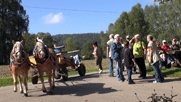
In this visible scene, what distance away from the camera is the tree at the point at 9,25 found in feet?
120

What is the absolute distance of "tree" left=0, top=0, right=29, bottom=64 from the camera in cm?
3659

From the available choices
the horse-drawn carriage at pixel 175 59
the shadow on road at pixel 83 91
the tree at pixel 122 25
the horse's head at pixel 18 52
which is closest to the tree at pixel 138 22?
the tree at pixel 122 25

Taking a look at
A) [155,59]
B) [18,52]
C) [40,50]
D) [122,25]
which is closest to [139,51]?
[155,59]

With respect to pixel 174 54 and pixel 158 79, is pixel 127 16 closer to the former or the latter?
pixel 174 54

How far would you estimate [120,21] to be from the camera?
55.9 m

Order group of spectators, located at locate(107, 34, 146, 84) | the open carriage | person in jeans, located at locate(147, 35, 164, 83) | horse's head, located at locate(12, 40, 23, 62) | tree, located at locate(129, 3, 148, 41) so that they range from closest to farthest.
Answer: horse's head, located at locate(12, 40, 23, 62) < person in jeans, located at locate(147, 35, 164, 83) < group of spectators, located at locate(107, 34, 146, 84) < the open carriage < tree, located at locate(129, 3, 148, 41)

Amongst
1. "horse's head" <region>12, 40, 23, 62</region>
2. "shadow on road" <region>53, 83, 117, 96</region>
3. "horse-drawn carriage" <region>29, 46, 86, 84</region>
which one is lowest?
"shadow on road" <region>53, 83, 117, 96</region>

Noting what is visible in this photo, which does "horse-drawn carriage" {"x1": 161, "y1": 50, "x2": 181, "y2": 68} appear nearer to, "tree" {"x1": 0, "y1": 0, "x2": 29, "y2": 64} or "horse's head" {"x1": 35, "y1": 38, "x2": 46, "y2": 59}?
"horse's head" {"x1": 35, "y1": 38, "x2": 46, "y2": 59}

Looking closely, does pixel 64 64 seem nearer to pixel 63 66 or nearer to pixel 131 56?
pixel 63 66

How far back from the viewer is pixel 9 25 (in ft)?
120

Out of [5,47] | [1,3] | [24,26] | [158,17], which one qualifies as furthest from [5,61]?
[158,17]

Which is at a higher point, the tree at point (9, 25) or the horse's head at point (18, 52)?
the tree at point (9, 25)

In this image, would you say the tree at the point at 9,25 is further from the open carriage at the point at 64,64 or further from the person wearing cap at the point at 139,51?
the person wearing cap at the point at 139,51

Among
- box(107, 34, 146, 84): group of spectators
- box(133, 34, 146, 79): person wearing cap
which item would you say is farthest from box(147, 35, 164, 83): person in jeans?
box(133, 34, 146, 79): person wearing cap
